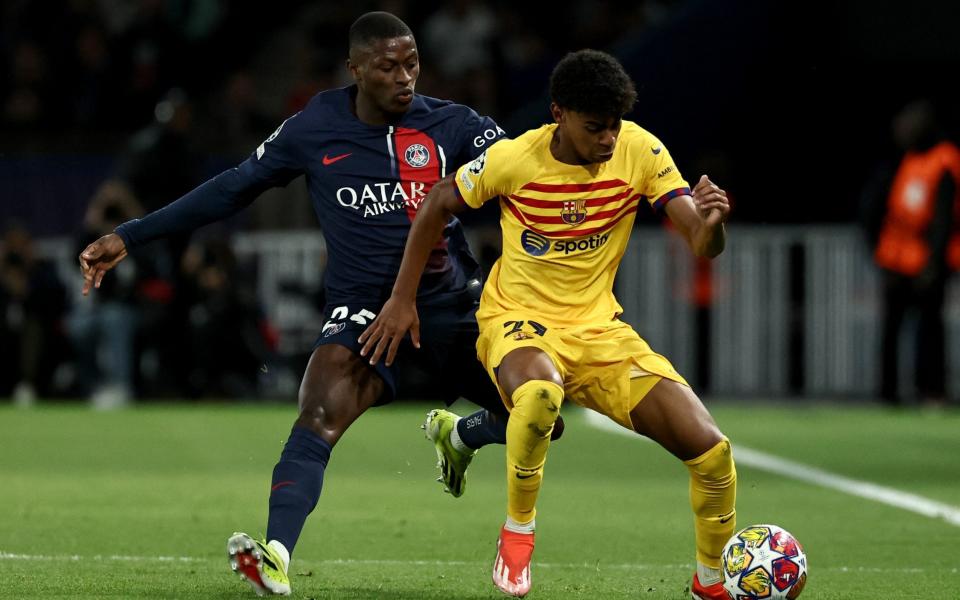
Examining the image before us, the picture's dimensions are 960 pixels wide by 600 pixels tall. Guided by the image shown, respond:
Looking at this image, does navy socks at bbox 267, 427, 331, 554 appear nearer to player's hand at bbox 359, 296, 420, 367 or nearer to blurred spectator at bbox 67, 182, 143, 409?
player's hand at bbox 359, 296, 420, 367

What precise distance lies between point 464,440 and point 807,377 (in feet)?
31.3

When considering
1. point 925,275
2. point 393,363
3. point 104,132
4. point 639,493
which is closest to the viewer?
point 393,363

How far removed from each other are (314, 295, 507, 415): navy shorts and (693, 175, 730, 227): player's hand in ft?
4.24

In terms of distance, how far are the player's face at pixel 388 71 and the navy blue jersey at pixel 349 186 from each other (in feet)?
0.45

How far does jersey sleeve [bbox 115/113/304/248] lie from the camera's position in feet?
22.2

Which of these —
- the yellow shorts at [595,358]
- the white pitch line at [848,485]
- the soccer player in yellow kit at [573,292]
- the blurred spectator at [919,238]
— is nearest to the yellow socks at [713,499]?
the soccer player in yellow kit at [573,292]

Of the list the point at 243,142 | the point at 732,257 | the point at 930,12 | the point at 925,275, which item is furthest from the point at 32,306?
the point at 930,12

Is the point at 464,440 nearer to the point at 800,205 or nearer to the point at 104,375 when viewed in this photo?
the point at 104,375

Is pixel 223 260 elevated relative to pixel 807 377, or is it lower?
elevated

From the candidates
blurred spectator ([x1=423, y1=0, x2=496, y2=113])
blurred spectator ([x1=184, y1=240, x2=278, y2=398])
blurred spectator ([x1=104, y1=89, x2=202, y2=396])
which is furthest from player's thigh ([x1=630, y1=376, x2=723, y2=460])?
blurred spectator ([x1=423, y1=0, x2=496, y2=113])

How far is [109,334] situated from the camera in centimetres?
1542

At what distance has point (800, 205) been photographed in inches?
732

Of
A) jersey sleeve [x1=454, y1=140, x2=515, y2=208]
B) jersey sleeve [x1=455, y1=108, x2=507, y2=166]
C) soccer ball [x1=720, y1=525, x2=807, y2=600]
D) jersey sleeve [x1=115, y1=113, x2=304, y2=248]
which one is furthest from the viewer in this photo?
jersey sleeve [x1=455, y1=108, x2=507, y2=166]

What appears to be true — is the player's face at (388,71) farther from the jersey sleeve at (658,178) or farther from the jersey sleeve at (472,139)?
the jersey sleeve at (658,178)
